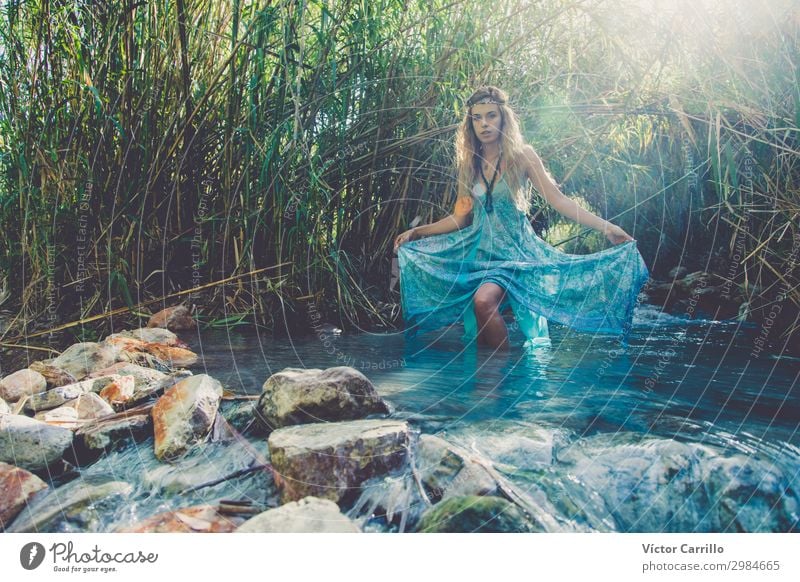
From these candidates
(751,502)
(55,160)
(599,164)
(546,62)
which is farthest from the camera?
(599,164)

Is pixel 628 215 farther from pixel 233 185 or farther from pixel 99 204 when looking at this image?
pixel 99 204

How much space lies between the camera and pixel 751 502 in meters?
1.39

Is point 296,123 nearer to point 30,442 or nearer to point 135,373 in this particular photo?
point 135,373

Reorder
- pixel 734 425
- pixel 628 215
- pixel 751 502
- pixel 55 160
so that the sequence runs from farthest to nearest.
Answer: pixel 628 215 → pixel 55 160 → pixel 734 425 → pixel 751 502

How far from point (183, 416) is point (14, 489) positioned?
425 mm

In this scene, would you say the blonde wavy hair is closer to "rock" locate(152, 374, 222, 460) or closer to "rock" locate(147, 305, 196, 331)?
"rock" locate(147, 305, 196, 331)

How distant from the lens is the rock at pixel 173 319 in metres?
2.96

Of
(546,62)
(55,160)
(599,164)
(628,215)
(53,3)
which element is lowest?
(628,215)

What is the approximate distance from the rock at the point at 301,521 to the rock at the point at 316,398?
0.45 m

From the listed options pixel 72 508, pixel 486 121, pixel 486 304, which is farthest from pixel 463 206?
pixel 72 508

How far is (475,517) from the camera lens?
1.28 m

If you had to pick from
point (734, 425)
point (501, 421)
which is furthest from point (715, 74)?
point (501, 421)

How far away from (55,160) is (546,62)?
2.46m

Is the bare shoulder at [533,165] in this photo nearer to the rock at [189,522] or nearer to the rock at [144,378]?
the rock at [144,378]
